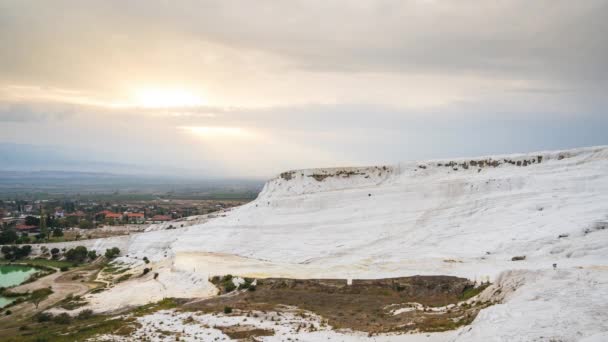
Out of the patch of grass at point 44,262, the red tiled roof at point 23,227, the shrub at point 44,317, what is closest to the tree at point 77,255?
the patch of grass at point 44,262

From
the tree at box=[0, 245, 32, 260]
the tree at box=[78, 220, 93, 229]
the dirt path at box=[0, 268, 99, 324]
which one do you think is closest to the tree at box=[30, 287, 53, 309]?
the dirt path at box=[0, 268, 99, 324]

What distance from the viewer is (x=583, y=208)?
32844mm

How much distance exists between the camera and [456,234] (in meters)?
37.0

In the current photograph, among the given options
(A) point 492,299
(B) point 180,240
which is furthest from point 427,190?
(B) point 180,240

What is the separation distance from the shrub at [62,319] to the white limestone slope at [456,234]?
1092cm

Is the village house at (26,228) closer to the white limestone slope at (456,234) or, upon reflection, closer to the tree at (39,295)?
the white limestone slope at (456,234)

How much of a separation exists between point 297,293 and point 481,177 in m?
28.9

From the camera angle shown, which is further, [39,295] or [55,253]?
[55,253]

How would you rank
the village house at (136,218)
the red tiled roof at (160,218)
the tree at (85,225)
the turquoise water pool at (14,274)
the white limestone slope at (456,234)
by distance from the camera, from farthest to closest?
the red tiled roof at (160,218) < the village house at (136,218) < the tree at (85,225) < the turquoise water pool at (14,274) < the white limestone slope at (456,234)

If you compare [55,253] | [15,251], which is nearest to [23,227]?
[15,251]

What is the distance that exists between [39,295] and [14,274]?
21960 mm

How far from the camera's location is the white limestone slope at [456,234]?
17.3 metres

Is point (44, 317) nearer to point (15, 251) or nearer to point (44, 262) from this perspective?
point (44, 262)

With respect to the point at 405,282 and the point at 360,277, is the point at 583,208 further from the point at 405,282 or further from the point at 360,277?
the point at 360,277
